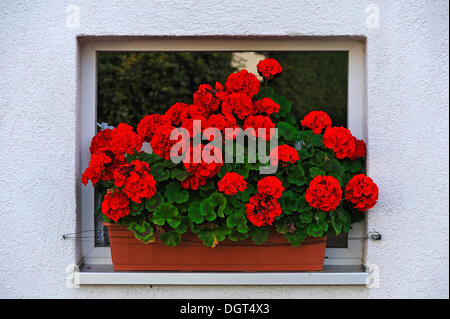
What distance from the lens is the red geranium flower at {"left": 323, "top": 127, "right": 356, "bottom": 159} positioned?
6.55ft

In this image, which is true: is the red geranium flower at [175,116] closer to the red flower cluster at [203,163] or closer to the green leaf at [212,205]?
the red flower cluster at [203,163]

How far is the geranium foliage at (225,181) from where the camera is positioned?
1.91m

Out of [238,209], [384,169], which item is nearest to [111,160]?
[238,209]

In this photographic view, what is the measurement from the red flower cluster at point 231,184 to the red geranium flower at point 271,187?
7cm

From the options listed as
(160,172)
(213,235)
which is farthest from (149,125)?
(213,235)

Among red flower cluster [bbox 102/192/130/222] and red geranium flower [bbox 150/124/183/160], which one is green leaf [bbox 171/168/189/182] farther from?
red flower cluster [bbox 102/192/130/222]

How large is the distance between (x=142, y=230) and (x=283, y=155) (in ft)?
2.31

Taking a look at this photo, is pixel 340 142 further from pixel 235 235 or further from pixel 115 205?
pixel 115 205

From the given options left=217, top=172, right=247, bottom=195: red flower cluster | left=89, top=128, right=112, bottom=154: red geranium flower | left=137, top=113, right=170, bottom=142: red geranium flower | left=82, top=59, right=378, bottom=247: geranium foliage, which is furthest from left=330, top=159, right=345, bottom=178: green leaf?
left=89, top=128, right=112, bottom=154: red geranium flower

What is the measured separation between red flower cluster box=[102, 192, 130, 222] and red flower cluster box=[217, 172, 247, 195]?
42 cm

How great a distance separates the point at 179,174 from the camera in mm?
1960

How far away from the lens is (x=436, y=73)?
2168 millimetres

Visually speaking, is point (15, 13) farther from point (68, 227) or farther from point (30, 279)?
point (30, 279)

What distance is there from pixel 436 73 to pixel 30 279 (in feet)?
7.22
